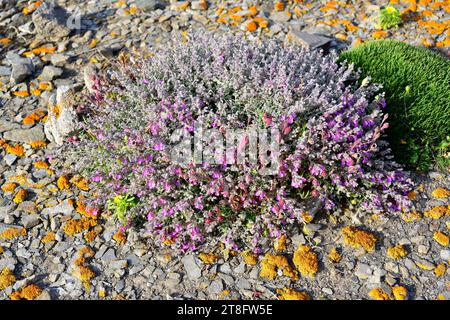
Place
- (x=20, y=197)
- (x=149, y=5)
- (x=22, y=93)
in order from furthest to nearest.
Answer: (x=149, y=5), (x=22, y=93), (x=20, y=197)

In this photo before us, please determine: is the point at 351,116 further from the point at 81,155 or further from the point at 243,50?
the point at 81,155

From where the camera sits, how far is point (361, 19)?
6.54m

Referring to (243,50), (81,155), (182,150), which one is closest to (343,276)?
(182,150)

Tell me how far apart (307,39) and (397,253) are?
116 inches

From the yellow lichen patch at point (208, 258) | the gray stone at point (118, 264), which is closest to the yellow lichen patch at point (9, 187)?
the gray stone at point (118, 264)

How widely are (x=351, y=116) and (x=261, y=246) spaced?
4.50 ft

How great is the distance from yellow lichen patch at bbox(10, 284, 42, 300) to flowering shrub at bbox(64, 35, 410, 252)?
0.89m

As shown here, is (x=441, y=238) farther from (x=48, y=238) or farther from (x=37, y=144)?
(x=37, y=144)

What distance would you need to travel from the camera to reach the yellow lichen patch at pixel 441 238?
411 cm

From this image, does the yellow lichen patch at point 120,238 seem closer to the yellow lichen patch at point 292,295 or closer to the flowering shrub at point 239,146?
the flowering shrub at point 239,146

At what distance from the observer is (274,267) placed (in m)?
4.01

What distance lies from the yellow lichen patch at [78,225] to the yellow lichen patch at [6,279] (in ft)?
1.86

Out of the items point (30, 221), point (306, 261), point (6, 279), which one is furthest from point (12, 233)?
point (306, 261)

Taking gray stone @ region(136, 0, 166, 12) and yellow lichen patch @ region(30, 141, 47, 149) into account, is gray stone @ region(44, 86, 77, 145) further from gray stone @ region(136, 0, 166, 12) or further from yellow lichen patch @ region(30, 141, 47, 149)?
gray stone @ region(136, 0, 166, 12)
